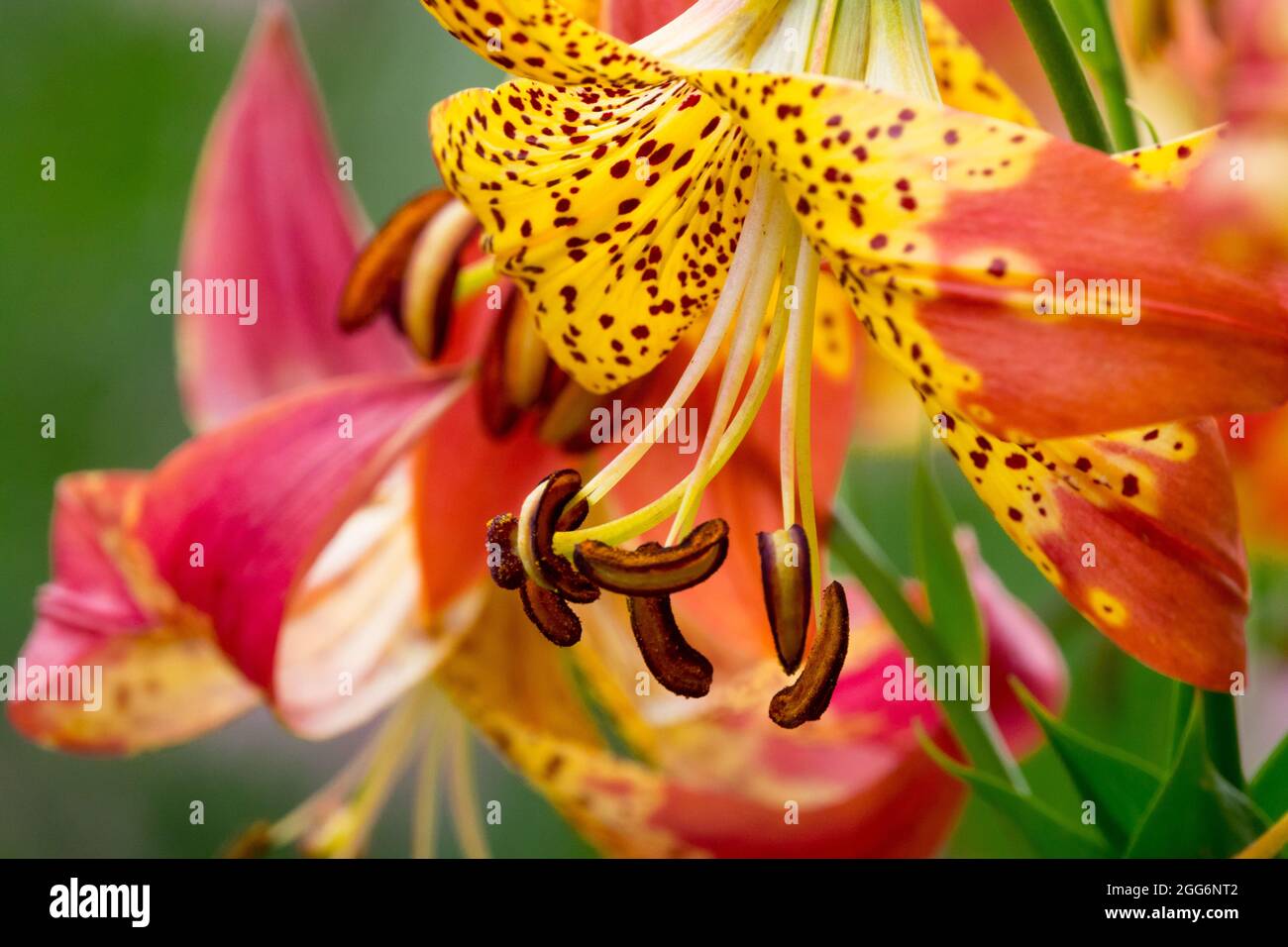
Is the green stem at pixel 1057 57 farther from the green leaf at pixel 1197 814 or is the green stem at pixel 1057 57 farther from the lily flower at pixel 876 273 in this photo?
the green leaf at pixel 1197 814

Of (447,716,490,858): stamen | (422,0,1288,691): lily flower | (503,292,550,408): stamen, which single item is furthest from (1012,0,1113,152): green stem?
(447,716,490,858): stamen

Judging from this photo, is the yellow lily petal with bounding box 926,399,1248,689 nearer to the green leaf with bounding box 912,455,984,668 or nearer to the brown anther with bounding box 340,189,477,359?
the green leaf with bounding box 912,455,984,668

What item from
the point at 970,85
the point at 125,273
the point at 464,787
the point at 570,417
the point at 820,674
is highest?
the point at 125,273

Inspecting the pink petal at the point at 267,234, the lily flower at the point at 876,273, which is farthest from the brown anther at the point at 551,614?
the pink petal at the point at 267,234

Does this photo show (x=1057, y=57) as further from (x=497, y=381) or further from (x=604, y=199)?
(x=497, y=381)

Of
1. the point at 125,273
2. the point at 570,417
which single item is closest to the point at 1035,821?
the point at 570,417
